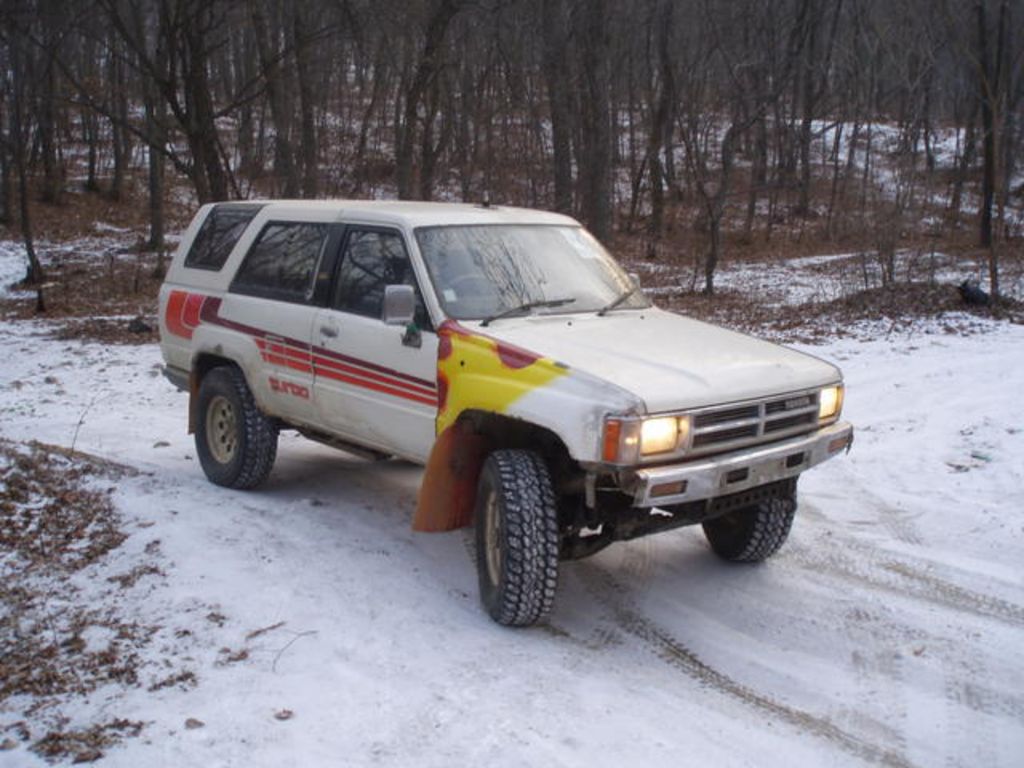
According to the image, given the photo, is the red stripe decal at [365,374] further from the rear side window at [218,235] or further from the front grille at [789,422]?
the front grille at [789,422]

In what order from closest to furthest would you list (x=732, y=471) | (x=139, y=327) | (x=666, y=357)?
(x=732, y=471) → (x=666, y=357) → (x=139, y=327)

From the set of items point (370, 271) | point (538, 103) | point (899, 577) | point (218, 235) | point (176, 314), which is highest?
point (538, 103)

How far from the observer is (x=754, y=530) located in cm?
548

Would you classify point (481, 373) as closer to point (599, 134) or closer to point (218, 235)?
point (218, 235)

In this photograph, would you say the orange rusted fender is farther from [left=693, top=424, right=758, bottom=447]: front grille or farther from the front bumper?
[left=693, top=424, right=758, bottom=447]: front grille

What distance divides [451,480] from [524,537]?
2.44ft

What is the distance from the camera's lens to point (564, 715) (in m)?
3.95

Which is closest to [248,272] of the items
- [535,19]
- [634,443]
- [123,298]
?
[634,443]

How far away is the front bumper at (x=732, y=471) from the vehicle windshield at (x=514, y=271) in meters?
1.38

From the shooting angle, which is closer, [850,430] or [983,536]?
[850,430]

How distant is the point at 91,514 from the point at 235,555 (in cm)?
120

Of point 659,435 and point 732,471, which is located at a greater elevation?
point 659,435

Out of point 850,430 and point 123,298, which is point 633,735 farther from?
point 123,298

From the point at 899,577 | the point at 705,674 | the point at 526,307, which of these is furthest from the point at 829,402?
the point at 526,307
